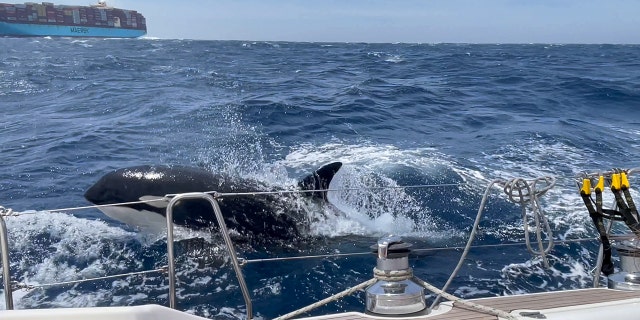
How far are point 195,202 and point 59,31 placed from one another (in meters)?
104

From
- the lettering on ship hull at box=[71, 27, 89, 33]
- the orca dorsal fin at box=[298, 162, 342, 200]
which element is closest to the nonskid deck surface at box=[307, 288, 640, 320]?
the orca dorsal fin at box=[298, 162, 342, 200]

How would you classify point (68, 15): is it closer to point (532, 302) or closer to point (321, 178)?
point (321, 178)

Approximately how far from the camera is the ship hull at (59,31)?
308 ft

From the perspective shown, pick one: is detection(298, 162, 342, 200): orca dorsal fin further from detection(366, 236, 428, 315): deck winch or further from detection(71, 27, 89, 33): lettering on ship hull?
detection(71, 27, 89, 33): lettering on ship hull

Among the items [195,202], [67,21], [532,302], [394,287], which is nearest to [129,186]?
[195,202]

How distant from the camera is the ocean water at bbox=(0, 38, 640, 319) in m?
6.59

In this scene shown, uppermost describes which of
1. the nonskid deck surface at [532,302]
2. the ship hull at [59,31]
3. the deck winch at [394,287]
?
the ship hull at [59,31]

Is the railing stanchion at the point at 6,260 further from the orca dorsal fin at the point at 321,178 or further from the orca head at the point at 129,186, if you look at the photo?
the orca dorsal fin at the point at 321,178

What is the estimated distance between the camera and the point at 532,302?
3.41 metres

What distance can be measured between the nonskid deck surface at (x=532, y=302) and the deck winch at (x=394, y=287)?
80mm

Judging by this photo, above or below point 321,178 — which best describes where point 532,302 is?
above

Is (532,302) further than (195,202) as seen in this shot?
No

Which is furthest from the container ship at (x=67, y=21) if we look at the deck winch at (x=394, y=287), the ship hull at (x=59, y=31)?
the deck winch at (x=394, y=287)

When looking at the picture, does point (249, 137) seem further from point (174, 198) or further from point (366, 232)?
point (174, 198)
